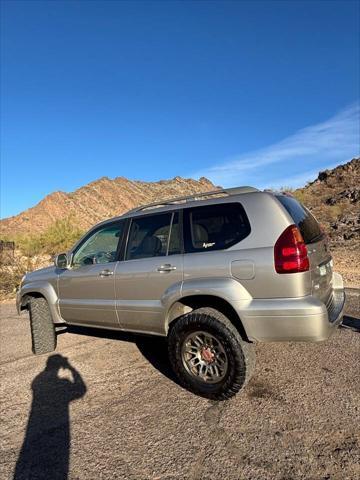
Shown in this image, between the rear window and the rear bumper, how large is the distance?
65 cm

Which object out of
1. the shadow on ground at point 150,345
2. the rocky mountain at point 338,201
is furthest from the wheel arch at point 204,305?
the rocky mountain at point 338,201

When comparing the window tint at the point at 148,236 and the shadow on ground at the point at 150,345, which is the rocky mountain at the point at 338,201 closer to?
the shadow on ground at the point at 150,345

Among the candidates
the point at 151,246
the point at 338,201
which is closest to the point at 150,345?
the point at 151,246

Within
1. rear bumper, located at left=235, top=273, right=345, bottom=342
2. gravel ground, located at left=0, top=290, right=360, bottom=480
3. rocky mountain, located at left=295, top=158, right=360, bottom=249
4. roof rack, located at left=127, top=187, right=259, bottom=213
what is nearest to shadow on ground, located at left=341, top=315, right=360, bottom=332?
gravel ground, located at left=0, top=290, right=360, bottom=480

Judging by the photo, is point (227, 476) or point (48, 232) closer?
point (227, 476)

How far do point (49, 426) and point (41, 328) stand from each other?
2.17 m

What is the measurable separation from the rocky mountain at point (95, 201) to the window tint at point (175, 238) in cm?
2992

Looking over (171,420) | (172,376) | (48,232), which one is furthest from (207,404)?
(48,232)

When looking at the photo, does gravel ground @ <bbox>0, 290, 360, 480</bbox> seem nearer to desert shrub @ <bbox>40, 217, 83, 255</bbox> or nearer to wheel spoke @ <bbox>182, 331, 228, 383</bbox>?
wheel spoke @ <bbox>182, 331, 228, 383</bbox>

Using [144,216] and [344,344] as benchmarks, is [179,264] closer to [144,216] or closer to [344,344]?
[144,216]

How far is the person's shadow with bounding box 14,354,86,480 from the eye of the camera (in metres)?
2.87

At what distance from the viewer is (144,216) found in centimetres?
464

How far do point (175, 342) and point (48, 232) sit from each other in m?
16.1

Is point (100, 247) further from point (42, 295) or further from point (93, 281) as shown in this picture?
point (42, 295)
